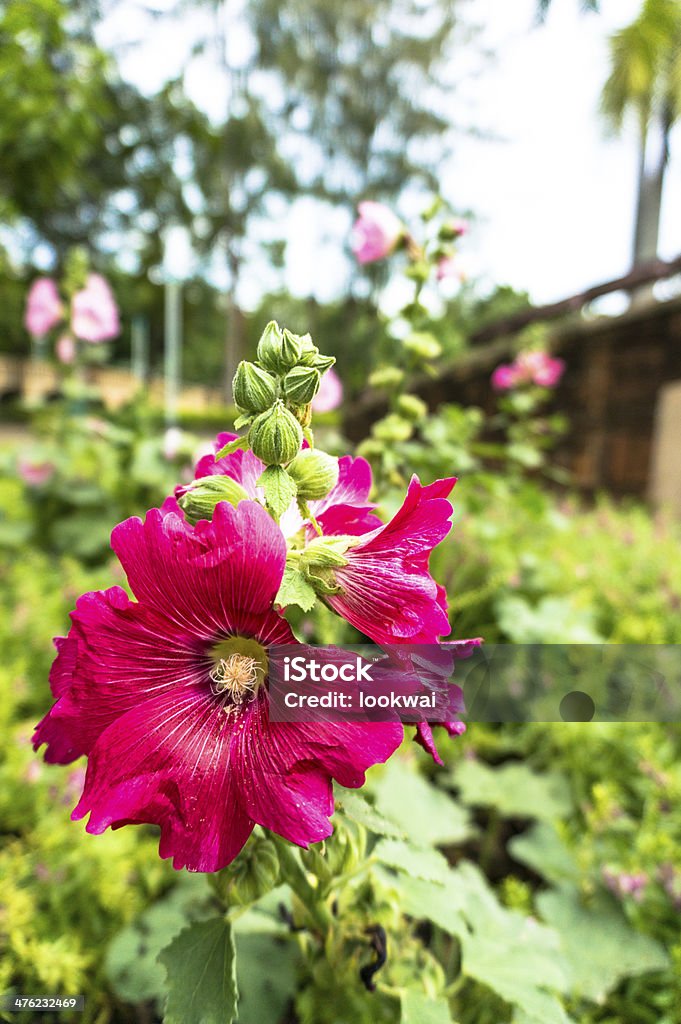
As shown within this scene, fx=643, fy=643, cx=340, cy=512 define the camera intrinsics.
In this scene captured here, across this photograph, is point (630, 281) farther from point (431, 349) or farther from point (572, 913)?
point (572, 913)

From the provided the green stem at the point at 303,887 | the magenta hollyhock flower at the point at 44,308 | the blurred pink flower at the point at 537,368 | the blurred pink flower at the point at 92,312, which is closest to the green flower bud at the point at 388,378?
the green stem at the point at 303,887

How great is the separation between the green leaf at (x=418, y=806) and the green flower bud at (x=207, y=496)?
2.16 ft

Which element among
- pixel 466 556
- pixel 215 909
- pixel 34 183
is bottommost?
pixel 215 909

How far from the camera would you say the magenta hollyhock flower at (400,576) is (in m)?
0.39

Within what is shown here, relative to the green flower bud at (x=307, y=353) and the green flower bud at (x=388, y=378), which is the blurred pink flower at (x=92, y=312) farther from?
the green flower bud at (x=307, y=353)

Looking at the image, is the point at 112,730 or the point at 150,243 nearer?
the point at 112,730

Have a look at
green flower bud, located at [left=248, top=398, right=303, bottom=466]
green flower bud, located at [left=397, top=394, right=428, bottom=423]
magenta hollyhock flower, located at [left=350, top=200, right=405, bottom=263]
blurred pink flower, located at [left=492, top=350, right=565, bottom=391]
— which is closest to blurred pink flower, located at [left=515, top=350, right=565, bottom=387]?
blurred pink flower, located at [left=492, top=350, right=565, bottom=391]

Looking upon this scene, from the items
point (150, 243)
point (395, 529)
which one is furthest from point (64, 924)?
point (150, 243)

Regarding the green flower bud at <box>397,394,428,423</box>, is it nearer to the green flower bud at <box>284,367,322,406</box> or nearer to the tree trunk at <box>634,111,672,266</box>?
the green flower bud at <box>284,367,322,406</box>

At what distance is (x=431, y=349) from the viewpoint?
1173 millimetres

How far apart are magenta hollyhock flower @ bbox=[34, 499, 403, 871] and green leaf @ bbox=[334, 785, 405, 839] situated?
7cm

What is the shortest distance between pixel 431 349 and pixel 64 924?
106cm

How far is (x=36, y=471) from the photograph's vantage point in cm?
271

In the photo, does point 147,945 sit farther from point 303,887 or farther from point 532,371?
point 532,371
